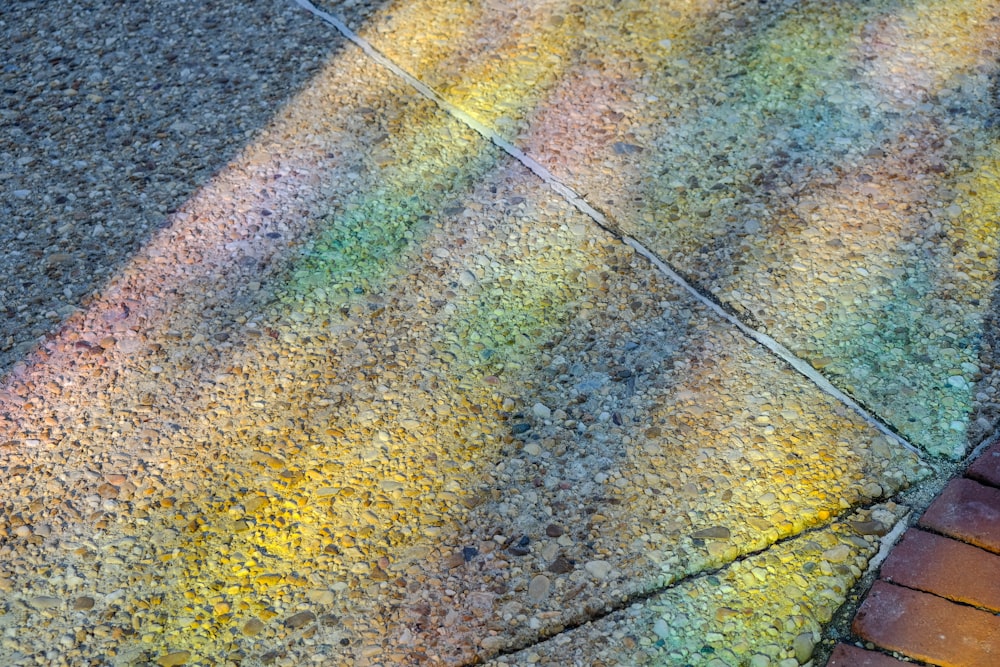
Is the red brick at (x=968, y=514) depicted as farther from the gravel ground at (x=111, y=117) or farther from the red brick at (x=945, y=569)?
the gravel ground at (x=111, y=117)

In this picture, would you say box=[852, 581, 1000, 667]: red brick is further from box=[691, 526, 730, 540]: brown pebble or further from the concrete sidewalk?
box=[691, 526, 730, 540]: brown pebble

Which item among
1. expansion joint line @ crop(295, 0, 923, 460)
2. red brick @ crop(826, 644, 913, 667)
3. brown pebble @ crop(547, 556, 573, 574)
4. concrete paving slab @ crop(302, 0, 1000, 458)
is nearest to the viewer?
red brick @ crop(826, 644, 913, 667)

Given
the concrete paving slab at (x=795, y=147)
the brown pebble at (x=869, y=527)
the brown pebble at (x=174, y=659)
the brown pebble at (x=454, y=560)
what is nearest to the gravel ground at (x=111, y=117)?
the concrete paving slab at (x=795, y=147)

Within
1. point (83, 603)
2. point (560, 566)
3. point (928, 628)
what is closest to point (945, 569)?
point (928, 628)

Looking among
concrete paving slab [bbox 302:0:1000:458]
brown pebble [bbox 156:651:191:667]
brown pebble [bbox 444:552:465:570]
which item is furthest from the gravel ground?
brown pebble [bbox 444:552:465:570]

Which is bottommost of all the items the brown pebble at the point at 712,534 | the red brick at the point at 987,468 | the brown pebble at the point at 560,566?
the brown pebble at the point at 560,566

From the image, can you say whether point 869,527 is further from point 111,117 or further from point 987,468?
point 111,117
